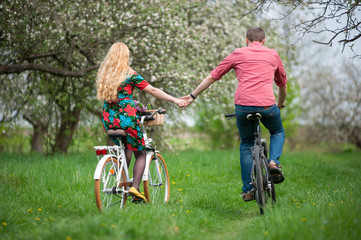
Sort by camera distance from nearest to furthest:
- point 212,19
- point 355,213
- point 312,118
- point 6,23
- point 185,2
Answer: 1. point 355,213
2. point 6,23
3. point 185,2
4. point 212,19
5. point 312,118

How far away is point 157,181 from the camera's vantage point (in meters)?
5.46

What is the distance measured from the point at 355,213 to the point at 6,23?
20.6 feet

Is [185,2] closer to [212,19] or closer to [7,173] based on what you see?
[212,19]

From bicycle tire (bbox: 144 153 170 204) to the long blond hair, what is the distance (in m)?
1.20

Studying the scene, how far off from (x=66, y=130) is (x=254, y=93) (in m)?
7.34

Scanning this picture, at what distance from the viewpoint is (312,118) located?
71.8ft

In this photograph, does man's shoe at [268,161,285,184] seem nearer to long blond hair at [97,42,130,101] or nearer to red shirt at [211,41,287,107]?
red shirt at [211,41,287,107]

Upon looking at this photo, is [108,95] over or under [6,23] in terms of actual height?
under

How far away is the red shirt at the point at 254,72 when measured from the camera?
4445mm

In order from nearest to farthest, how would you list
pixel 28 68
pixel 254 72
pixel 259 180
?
pixel 259 180 → pixel 254 72 → pixel 28 68

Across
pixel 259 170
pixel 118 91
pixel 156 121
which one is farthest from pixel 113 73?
pixel 259 170

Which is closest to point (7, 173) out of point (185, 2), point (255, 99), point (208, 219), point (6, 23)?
point (6, 23)

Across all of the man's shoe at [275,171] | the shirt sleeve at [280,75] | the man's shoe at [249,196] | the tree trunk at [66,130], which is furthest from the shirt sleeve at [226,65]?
the tree trunk at [66,130]

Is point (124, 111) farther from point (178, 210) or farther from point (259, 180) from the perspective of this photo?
point (259, 180)
